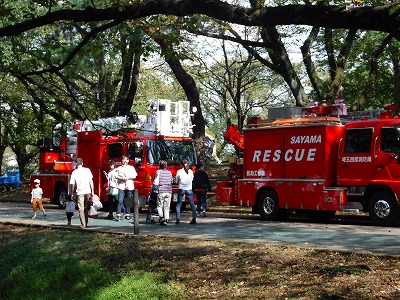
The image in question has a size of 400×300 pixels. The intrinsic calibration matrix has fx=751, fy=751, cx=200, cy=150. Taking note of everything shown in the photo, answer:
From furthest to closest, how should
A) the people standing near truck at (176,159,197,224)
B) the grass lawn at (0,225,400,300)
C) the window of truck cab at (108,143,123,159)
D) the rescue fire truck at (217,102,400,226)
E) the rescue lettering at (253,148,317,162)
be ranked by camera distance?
the window of truck cab at (108,143,123,159), the rescue lettering at (253,148,317,162), the people standing near truck at (176,159,197,224), the rescue fire truck at (217,102,400,226), the grass lawn at (0,225,400,300)

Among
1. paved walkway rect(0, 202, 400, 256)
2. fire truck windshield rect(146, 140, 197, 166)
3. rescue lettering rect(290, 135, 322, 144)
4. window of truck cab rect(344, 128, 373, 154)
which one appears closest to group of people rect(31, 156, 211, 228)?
paved walkway rect(0, 202, 400, 256)

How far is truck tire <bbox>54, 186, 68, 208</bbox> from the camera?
33281 mm

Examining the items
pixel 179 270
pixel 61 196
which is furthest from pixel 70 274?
pixel 61 196

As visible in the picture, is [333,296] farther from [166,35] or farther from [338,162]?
[338,162]

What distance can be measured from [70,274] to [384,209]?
10284 mm

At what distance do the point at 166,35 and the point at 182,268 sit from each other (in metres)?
5.26

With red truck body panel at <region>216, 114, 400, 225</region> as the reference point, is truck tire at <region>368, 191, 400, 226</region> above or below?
below

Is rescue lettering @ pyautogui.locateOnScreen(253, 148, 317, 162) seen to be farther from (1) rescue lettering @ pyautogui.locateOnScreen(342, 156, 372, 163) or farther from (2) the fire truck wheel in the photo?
(2) the fire truck wheel

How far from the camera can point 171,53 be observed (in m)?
16.0

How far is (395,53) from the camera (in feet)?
121

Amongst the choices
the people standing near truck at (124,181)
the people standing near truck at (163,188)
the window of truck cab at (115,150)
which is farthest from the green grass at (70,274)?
the window of truck cab at (115,150)

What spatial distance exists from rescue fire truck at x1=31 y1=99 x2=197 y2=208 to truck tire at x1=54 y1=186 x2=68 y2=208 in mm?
44

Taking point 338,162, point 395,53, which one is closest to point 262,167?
point 338,162

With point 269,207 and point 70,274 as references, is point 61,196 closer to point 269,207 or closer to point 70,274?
point 269,207
